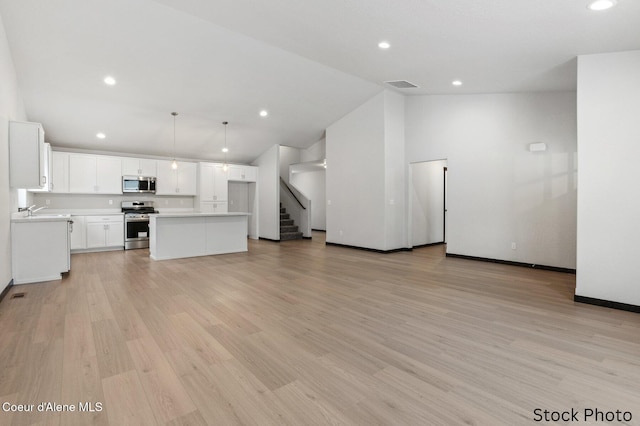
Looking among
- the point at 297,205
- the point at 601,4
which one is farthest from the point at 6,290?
the point at 297,205

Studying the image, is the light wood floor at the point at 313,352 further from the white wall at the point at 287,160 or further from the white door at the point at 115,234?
the white wall at the point at 287,160

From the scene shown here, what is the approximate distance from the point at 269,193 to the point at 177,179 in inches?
106

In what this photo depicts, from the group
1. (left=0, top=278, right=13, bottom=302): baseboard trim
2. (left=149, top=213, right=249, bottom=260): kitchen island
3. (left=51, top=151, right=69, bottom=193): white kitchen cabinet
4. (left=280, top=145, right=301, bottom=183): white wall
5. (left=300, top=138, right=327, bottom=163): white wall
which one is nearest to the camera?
(left=0, top=278, right=13, bottom=302): baseboard trim

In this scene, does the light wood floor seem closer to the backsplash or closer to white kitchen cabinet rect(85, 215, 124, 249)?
white kitchen cabinet rect(85, 215, 124, 249)

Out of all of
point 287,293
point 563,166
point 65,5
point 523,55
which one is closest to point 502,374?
point 287,293

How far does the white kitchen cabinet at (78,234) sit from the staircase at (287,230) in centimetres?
507

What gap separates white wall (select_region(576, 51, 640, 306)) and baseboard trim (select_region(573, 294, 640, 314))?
4 centimetres

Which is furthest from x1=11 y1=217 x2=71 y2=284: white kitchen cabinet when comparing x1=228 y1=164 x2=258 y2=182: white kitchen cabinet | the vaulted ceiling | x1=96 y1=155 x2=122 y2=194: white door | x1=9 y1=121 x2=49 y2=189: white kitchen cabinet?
x1=228 y1=164 x2=258 y2=182: white kitchen cabinet

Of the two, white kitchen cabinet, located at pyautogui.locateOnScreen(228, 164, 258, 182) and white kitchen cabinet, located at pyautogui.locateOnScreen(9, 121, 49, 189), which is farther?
white kitchen cabinet, located at pyautogui.locateOnScreen(228, 164, 258, 182)

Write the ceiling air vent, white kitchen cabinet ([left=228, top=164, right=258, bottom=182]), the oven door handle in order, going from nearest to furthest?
the ceiling air vent → the oven door handle → white kitchen cabinet ([left=228, top=164, right=258, bottom=182])

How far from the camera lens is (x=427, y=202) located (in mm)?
8508

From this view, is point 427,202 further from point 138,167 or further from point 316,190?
point 138,167

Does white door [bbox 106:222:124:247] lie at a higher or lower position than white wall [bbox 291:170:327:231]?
lower

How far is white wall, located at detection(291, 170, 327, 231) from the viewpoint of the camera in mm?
12445
